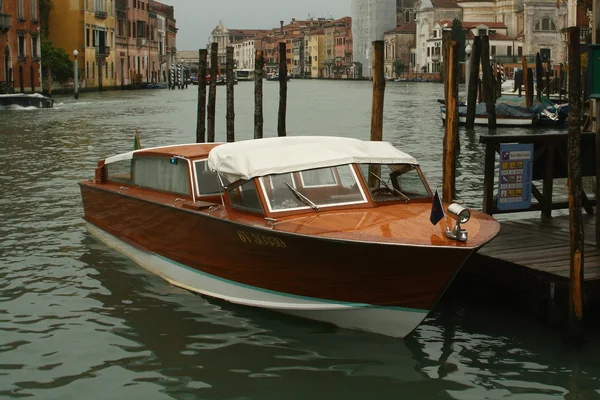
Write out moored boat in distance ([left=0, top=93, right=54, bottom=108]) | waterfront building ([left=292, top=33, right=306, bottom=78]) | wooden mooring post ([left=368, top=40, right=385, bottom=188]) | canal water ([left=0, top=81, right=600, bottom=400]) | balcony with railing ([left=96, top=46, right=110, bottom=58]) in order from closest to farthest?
1. canal water ([left=0, top=81, right=600, bottom=400])
2. wooden mooring post ([left=368, top=40, right=385, bottom=188])
3. moored boat in distance ([left=0, top=93, right=54, bottom=108])
4. balcony with railing ([left=96, top=46, right=110, bottom=58])
5. waterfront building ([left=292, top=33, right=306, bottom=78])

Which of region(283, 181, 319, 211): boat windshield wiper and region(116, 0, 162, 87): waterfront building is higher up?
region(116, 0, 162, 87): waterfront building

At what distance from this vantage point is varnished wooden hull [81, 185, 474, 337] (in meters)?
7.73

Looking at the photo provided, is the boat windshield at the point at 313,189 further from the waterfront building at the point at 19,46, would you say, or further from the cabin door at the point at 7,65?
the cabin door at the point at 7,65

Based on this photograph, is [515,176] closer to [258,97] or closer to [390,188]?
[390,188]

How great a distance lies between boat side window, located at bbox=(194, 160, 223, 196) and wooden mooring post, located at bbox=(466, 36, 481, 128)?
1898 centimetres

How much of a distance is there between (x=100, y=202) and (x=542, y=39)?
109 meters

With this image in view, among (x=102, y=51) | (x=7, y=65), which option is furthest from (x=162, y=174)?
(x=102, y=51)

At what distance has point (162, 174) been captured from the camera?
10.6 meters

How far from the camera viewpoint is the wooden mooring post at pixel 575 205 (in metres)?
7.77

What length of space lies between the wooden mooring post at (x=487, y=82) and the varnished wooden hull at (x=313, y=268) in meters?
20.8

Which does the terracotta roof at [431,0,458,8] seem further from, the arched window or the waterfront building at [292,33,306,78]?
the waterfront building at [292,33,306,78]

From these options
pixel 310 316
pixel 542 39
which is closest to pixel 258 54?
pixel 310 316

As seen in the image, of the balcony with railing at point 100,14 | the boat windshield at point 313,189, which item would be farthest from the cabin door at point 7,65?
the boat windshield at point 313,189

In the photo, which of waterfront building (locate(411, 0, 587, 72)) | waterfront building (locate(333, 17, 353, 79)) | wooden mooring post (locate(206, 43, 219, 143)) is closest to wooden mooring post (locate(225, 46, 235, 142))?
wooden mooring post (locate(206, 43, 219, 143))
